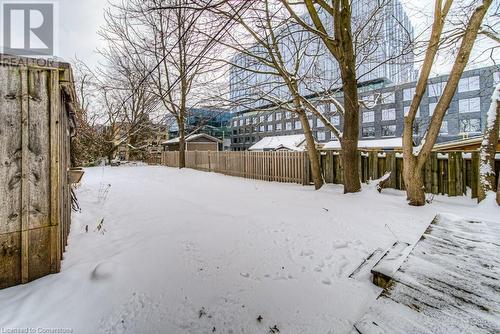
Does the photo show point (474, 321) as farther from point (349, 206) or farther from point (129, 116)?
point (129, 116)

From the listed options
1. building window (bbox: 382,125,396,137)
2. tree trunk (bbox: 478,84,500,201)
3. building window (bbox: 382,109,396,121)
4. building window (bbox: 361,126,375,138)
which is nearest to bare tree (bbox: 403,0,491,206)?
tree trunk (bbox: 478,84,500,201)

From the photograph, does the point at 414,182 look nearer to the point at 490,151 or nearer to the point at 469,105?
the point at 490,151

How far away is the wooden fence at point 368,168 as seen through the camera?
5.40 m

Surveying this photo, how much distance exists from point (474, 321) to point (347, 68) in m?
5.51

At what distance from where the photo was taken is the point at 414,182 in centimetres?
479

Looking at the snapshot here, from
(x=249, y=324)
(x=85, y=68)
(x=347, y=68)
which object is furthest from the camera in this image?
(x=85, y=68)

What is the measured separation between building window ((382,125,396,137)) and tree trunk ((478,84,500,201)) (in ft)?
118

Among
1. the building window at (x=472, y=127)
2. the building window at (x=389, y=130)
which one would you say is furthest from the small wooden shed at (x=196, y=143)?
the building window at (x=472, y=127)

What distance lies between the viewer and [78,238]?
3.22 meters

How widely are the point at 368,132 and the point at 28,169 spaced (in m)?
44.3

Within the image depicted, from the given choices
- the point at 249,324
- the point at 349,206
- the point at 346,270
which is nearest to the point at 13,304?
the point at 249,324

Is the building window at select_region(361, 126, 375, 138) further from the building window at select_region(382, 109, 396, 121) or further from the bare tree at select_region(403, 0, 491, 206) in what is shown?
the bare tree at select_region(403, 0, 491, 206)

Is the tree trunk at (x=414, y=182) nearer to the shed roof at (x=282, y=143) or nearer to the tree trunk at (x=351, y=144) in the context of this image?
the tree trunk at (x=351, y=144)

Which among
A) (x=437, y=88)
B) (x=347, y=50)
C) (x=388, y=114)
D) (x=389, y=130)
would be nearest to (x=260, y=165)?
(x=347, y=50)
